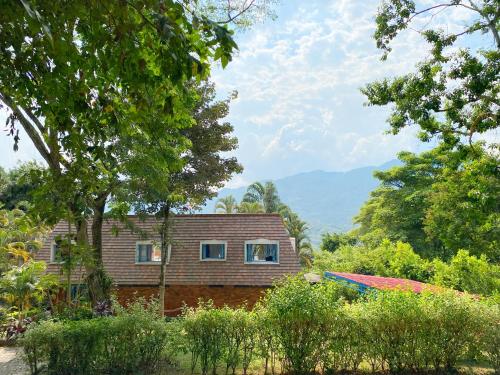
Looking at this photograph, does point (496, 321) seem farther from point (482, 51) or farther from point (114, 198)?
point (114, 198)

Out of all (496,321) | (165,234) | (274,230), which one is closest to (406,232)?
(274,230)

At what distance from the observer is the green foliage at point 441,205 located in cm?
1409

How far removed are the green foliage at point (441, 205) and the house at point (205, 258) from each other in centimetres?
776

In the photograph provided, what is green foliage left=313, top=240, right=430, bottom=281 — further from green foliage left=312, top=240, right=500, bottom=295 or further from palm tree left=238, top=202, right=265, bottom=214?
palm tree left=238, top=202, right=265, bottom=214

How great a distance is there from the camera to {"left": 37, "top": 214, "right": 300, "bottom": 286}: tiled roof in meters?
20.9

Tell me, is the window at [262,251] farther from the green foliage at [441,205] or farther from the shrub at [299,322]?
the shrub at [299,322]

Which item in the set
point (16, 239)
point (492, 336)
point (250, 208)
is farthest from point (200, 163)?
point (250, 208)

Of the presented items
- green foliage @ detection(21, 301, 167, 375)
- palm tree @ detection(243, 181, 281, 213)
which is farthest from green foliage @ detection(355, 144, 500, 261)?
palm tree @ detection(243, 181, 281, 213)

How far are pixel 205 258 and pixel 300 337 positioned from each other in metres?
13.3

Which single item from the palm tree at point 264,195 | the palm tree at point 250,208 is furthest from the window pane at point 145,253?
the palm tree at point 264,195

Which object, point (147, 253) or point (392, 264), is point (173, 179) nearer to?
point (147, 253)

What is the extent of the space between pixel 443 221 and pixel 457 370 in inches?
625

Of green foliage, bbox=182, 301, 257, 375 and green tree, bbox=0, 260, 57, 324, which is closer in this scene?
green foliage, bbox=182, 301, 257, 375

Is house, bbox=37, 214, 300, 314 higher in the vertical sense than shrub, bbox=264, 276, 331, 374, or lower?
higher
